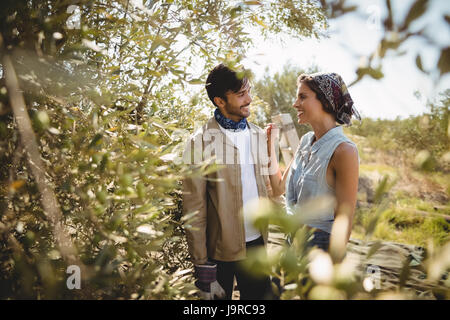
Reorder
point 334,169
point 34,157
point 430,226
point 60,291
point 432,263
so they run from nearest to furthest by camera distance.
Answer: point 432,263 → point 60,291 → point 34,157 → point 334,169 → point 430,226

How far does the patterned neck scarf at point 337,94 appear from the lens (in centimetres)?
170

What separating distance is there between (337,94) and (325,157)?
427mm

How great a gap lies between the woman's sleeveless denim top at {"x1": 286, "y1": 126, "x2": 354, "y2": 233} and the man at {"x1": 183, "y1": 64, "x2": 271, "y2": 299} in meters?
0.26

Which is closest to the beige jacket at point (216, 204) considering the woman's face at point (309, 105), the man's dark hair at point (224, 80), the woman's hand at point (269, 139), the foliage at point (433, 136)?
the man's dark hair at point (224, 80)

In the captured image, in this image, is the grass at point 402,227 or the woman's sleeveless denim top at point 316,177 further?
the grass at point 402,227

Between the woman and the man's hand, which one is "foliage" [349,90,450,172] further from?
the man's hand

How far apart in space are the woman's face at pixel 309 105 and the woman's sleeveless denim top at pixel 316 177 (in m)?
0.14

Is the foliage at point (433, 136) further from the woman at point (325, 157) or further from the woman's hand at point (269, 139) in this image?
the woman's hand at point (269, 139)

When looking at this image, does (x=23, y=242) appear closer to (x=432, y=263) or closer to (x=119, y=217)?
(x=119, y=217)

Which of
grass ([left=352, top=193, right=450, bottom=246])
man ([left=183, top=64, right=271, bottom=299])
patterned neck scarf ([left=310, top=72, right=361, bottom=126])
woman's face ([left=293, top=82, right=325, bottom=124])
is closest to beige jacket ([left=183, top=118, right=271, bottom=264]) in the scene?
man ([left=183, top=64, right=271, bottom=299])

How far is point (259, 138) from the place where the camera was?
2.14 metres

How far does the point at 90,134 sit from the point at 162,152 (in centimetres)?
30

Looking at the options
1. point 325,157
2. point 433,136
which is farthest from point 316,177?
point 433,136
